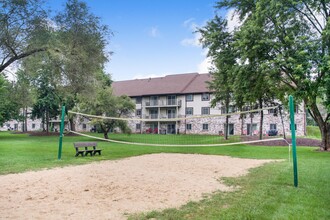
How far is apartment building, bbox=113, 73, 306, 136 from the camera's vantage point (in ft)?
128

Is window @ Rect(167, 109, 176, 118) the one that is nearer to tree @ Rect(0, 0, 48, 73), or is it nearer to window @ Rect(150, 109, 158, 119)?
window @ Rect(150, 109, 158, 119)

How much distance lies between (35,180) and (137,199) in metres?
3.50

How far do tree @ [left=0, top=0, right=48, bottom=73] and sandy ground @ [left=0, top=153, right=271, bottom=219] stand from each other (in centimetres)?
738

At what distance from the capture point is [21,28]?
13.2 metres

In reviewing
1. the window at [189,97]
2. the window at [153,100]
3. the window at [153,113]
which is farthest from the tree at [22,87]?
the window at [153,113]

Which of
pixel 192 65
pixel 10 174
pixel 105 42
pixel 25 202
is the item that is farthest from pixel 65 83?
pixel 192 65

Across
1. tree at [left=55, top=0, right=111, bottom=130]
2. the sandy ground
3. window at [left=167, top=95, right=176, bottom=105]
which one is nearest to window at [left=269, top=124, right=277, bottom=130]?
window at [left=167, top=95, right=176, bottom=105]

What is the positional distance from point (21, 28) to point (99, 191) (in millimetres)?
10439

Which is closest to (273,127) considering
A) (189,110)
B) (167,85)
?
(189,110)

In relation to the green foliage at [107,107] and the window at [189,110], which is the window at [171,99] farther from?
the green foliage at [107,107]

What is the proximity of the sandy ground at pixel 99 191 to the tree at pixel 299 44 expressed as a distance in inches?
315

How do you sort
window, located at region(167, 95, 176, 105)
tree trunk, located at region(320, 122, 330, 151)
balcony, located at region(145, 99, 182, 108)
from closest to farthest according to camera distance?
tree trunk, located at region(320, 122, 330, 151) → balcony, located at region(145, 99, 182, 108) → window, located at region(167, 95, 176, 105)

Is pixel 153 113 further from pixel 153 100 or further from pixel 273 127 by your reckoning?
pixel 273 127

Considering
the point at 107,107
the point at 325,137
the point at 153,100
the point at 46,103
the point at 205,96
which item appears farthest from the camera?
the point at 153,100
